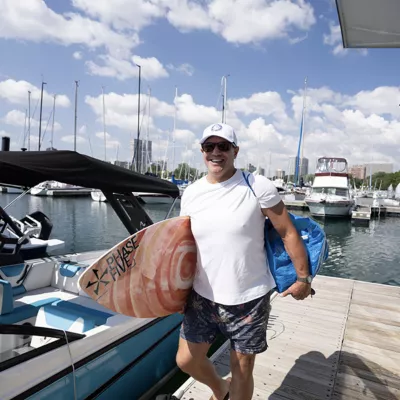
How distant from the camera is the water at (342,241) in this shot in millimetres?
14203

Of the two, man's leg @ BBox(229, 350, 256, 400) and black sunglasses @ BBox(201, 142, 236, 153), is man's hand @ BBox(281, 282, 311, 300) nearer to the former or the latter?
man's leg @ BBox(229, 350, 256, 400)

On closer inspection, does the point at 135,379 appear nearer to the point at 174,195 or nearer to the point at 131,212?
the point at 131,212

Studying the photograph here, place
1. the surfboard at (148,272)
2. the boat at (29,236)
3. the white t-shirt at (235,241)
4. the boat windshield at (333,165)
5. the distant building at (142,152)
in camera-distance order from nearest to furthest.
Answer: the white t-shirt at (235,241) < the surfboard at (148,272) < the boat at (29,236) < the boat windshield at (333,165) < the distant building at (142,152)

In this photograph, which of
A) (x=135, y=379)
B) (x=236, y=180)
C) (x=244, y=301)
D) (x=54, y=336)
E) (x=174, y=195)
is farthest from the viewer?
(x=174, y=195)

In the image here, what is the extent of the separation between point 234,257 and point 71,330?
2.34 meters

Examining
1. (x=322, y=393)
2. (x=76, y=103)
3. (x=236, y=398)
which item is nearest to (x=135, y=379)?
(x=236, y=398)

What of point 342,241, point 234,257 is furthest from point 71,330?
point 342,241

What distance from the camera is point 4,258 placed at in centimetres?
441

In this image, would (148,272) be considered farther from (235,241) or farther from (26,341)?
(26,341)

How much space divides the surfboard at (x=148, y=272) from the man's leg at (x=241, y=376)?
609 millimetres

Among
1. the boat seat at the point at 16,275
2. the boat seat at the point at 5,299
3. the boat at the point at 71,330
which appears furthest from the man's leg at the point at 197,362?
the boat seat at the point at 16,275

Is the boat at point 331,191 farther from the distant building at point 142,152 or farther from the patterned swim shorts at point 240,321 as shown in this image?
the patterned swim shorts at point 240,321

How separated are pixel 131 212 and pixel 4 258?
5.90 ft

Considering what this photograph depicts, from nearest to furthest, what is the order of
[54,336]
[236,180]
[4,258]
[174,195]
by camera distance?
1. [236,180]
2. [54,336]
3. [4,258]
4. [174,195]
